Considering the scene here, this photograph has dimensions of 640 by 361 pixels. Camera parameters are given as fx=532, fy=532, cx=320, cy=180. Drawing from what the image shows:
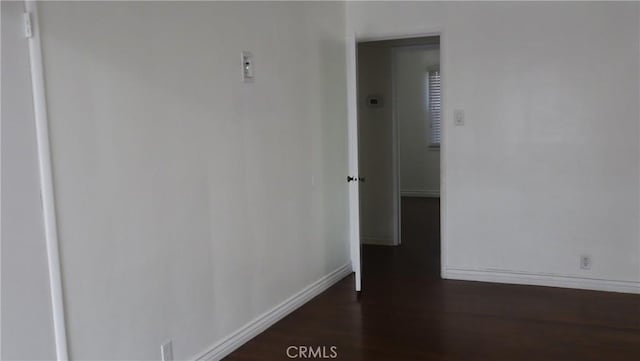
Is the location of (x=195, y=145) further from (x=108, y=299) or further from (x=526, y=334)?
(x=526, y=334)

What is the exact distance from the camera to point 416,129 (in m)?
9.67

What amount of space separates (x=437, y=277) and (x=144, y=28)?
3.27m

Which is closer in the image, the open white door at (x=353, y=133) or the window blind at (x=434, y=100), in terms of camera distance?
the open white door at (x=353, y=133)

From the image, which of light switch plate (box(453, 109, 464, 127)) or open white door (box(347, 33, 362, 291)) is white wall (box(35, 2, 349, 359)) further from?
light switch plate (box(453, 109, 464, 127))

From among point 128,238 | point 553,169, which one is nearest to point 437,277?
point 553,169

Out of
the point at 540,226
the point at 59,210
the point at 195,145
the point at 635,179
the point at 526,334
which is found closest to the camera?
the point at 59,210

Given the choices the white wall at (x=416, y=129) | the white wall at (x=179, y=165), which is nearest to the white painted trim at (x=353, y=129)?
the white wall at (x=179, y=165)

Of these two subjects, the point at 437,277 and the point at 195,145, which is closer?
the point at 195,145

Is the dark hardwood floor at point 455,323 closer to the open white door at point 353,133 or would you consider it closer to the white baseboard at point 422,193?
the open white door at point 353,133

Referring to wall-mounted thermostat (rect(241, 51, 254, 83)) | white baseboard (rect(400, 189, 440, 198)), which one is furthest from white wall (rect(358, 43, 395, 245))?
white baseboard (rect(400, 189, 440, 198))

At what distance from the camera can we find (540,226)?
14.3 ft

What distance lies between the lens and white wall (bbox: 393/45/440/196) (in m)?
9.52

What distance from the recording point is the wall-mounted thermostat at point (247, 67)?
3.22 metres
